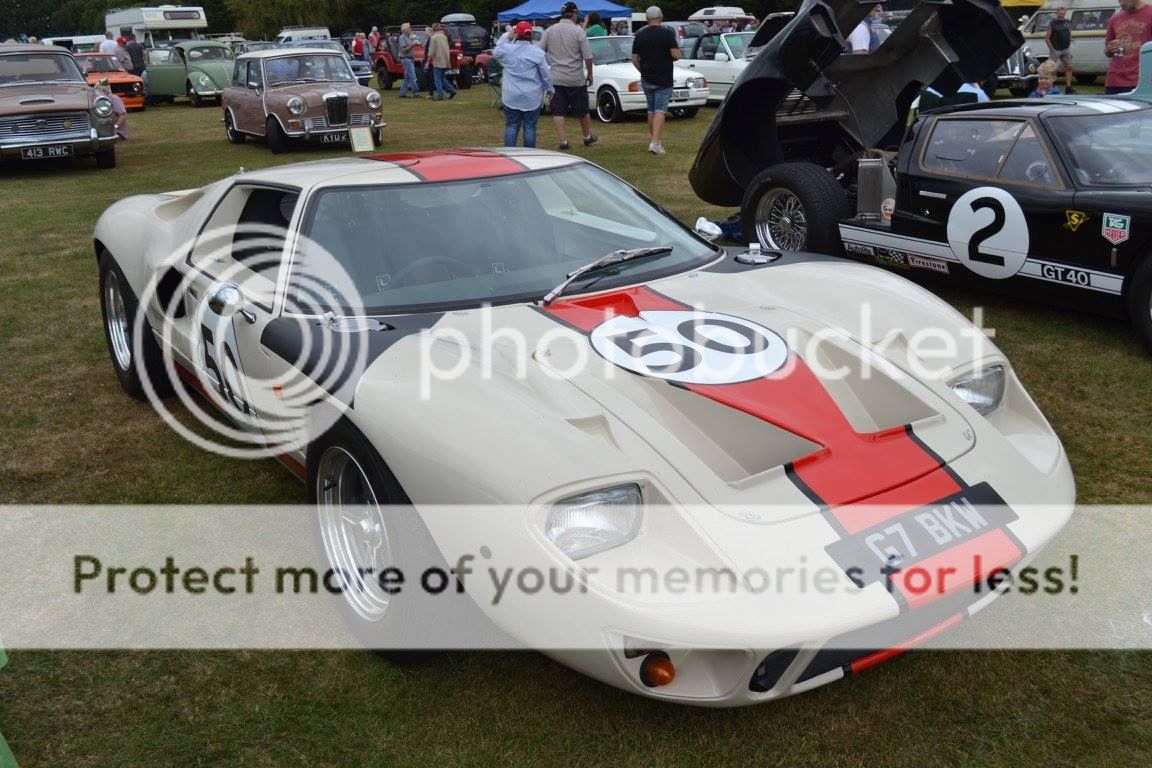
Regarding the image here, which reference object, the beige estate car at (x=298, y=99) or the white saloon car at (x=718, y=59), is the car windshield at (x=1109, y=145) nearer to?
the beige estate car at (x=298, y=99)

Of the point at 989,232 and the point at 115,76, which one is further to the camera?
the point at 115,76

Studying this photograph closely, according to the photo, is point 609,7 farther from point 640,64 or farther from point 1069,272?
point 1069,272

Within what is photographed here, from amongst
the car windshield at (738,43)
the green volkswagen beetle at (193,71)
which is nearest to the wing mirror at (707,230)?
the car windshield at (738,43)

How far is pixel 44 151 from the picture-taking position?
456 inches

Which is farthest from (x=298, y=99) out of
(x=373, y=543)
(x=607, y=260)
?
(x=373, y=543)

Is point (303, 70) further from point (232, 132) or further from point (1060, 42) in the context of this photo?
point (1060, 42)

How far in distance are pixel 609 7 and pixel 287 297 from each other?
84.9ft

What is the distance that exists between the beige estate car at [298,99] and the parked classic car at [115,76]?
8.16 metres

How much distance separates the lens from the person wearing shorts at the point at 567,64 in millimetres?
10898

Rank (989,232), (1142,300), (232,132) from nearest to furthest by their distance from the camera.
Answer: (1142,300)
(989,232)
(232,132)

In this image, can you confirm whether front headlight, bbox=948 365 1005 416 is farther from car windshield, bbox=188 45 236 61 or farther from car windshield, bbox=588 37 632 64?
car windshield, bbox=188 45 236 61

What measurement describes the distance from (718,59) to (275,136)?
8082 mm

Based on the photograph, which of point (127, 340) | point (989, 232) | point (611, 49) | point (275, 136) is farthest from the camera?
point (611, 49)

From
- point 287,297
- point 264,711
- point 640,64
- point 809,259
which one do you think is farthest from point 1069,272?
point 640,64
